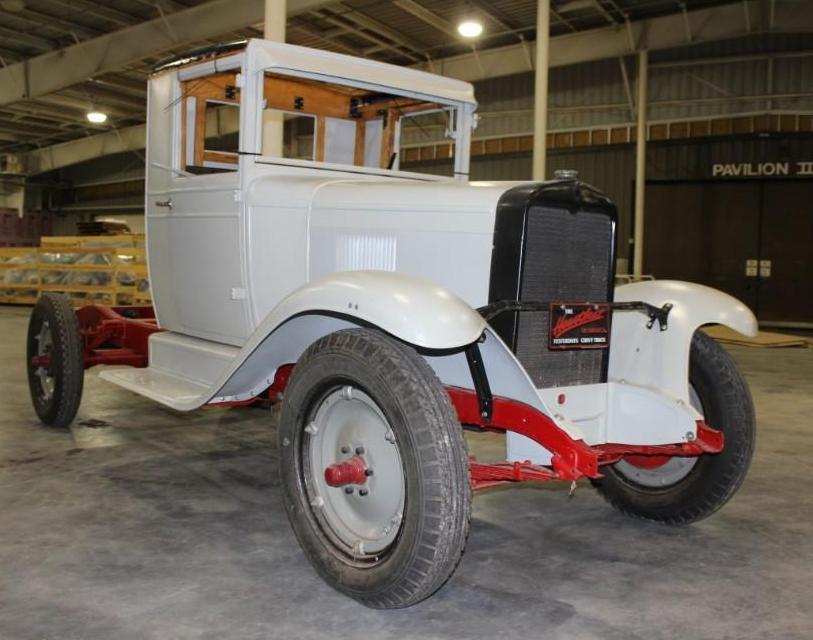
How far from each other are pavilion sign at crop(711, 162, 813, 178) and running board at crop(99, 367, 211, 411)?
14234mm

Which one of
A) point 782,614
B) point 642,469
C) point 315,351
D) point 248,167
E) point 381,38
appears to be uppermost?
point 381,38

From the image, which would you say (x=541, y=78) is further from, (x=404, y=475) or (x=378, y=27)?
(x=404, y=475)

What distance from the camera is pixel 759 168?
15.6m

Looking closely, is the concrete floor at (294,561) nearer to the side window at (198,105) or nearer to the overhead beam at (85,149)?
the side window at (198,105)

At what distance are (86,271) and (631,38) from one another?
9.99 meters

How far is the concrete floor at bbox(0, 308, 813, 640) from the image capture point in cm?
241

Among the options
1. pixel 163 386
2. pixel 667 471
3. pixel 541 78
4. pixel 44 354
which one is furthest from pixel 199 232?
pixel 541 78

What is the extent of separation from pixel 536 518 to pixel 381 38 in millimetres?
12006

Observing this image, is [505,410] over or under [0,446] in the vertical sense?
over

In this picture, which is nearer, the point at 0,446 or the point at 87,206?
the point at 0,446

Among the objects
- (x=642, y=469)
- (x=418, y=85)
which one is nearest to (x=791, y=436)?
(x=642, y=469)

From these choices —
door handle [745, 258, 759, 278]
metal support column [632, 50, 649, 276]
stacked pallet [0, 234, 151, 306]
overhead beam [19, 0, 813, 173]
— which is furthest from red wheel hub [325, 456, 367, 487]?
door handle [745, 258, 759, 278]

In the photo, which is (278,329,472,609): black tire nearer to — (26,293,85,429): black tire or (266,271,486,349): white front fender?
(266,271,486,349): white front fender

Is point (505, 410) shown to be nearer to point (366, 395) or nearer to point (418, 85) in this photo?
point (366, 395)
